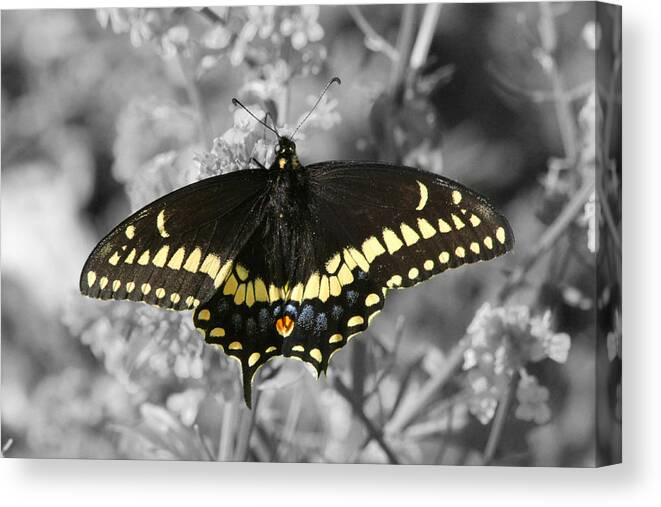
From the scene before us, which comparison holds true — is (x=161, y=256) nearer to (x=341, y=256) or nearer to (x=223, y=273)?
(x=223, y=273)

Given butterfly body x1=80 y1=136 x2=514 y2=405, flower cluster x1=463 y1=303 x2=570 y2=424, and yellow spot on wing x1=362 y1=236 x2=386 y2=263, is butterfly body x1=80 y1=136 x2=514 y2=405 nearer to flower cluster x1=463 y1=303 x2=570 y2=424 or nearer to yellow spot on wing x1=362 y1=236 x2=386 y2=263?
yellow spot on wing x1=362 y1=236 x2=386 y2=263

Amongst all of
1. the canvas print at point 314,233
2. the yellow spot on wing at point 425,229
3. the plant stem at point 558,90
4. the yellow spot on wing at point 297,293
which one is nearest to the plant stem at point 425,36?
the canvas print at point 314,233

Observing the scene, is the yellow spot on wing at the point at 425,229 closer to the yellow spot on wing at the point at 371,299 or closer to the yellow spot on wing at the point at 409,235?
the yellow spot on wing at the point at 409,235

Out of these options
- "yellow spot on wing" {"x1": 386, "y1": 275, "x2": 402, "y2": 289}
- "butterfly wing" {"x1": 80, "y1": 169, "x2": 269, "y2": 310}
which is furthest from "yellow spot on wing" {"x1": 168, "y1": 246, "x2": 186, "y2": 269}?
"yellow spot on wing" {"x1": 386, "y1": 275, "x2": 402, "y2": 289}

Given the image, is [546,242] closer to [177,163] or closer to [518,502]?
[518,502]

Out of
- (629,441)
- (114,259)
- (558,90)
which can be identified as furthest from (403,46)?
(629,441)


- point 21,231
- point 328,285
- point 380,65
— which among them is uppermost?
point 380,65

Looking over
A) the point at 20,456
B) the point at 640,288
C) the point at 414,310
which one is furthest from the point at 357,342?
the point at 20,456
